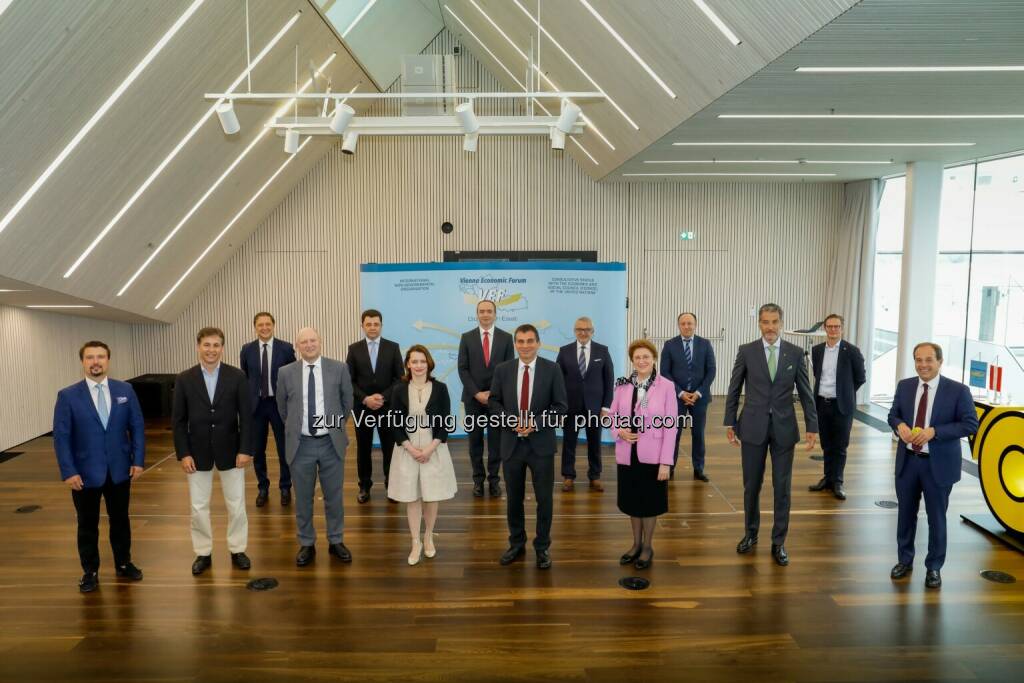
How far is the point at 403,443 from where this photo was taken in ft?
15.2

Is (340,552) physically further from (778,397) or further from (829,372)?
(829,372)

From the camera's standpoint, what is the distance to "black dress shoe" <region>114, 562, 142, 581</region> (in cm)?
459

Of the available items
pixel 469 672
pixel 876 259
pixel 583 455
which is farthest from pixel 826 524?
pixel 876 259

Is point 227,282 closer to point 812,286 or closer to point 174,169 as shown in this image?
point 174,169

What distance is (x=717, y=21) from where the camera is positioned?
166 inches

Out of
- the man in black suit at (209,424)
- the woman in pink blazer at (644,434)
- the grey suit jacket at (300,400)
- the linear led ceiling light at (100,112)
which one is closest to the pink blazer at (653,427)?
the woman in pink blazer at (644,434)

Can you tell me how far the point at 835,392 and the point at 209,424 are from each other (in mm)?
5148

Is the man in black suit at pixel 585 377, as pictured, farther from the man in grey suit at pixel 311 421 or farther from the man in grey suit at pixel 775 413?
the man in grey suit at pixel 311 421

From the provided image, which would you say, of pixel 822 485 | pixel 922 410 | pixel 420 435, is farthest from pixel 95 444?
pixel 822 485

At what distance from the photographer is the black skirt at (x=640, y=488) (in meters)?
4.54

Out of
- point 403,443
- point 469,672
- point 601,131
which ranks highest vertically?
point 601,131

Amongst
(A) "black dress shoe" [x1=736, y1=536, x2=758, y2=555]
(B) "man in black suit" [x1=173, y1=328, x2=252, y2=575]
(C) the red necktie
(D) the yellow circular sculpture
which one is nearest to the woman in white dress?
(C) the red necktie

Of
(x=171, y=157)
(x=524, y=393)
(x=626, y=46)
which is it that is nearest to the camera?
(x=524, y=393)

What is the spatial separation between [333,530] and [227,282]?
24.6ft
